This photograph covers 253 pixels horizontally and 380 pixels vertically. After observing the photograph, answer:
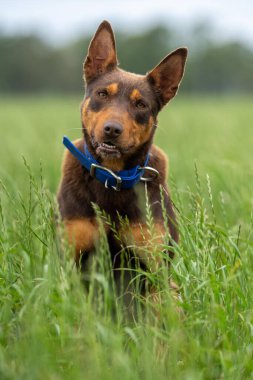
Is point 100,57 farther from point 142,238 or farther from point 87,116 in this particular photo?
point 142,238

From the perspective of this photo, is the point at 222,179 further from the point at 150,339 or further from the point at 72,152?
the point at 150,339

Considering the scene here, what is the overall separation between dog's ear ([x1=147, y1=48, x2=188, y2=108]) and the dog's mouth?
0.67 meters

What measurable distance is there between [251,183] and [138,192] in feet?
5.58

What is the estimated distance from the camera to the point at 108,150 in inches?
157

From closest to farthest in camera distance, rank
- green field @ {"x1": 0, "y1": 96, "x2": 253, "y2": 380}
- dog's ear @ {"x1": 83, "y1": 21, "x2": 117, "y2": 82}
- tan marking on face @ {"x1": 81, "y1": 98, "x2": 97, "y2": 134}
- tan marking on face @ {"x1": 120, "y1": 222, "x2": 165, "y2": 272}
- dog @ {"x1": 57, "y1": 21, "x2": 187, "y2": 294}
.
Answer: green field @ {"x1": 0, "y1": 96, "x2": 253, "y2": 380}
tan marking on face @ {"x1": 120, "y1": 222, "x2": 165, "y2": 272}
dog @ {"x1": 57, "y1": 21, "x2": 187, "y2": 294}
tan marking on face @ {"x1": 81, "y1": 98, "x2": 97, "y2": 134}
dog's ear @ {"x1": 83, "y1": 21, "x2": 117, "y2": 82}

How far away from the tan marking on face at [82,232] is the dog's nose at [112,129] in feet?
1.65

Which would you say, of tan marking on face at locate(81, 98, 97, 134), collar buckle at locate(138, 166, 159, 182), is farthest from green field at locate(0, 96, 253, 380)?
tan marking on face at locate(81, 98, 97, 134)

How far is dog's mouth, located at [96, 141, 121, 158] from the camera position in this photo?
13.1 ft

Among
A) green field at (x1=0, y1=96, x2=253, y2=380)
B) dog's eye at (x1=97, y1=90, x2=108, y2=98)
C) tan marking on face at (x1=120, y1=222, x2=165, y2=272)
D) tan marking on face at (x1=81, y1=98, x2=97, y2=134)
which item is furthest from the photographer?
dog's eye at (x1=97, y1=90, x2=108, y2=98)

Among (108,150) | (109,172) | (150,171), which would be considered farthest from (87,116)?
(150,171)

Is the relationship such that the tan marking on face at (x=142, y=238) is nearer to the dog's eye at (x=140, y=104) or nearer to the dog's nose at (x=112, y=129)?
the dog's nose at (x=112, y=129)

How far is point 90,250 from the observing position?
3.96 m

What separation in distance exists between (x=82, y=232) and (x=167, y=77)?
4.18ft

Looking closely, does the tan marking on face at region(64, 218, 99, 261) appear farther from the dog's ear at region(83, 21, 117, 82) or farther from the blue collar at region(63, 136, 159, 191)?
the dog's ear at region(83, 21, 117, 82)
